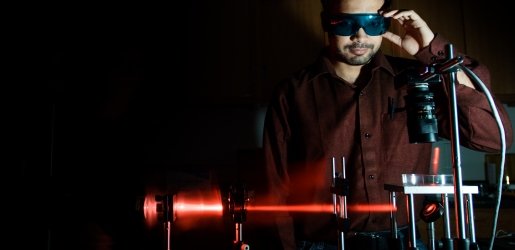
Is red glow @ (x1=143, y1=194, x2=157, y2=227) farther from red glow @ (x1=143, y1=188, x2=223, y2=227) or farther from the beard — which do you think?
the beard

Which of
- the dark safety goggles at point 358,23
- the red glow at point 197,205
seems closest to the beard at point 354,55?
the dark safety goggles at point 358,23

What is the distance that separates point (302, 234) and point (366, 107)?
632mm

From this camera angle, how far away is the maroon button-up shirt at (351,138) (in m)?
1.61

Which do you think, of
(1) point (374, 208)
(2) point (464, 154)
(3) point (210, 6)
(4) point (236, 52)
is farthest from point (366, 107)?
(2) point (464, 154)

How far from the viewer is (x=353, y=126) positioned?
5.72 feet

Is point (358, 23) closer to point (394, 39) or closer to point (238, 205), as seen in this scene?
point (394, 39)

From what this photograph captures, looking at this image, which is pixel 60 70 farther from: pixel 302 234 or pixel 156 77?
pixel 302 234

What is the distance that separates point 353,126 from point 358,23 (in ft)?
1.47

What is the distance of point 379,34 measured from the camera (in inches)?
63.7

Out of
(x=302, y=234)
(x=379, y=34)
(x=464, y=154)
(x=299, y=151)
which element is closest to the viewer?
(x=379, y=34)

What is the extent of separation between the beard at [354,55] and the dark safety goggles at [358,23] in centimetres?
14

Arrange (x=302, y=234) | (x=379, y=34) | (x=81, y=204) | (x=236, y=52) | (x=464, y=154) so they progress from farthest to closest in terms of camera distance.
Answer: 1. (x=464, y=154)
2. (x=236, y=52)
3. (x=81, y=204)
4. (x=302, y=234)
5. (x=379, y=34)

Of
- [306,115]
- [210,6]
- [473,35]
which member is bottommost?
[306,115]

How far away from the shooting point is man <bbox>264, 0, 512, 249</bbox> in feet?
5.18
